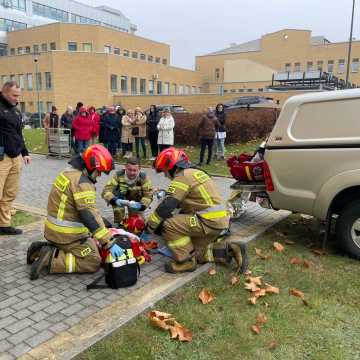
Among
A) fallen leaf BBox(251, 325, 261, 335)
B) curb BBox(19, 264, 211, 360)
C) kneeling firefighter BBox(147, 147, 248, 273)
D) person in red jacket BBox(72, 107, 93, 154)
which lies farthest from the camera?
person in red jacket BBox(72, 107, 93, 154)

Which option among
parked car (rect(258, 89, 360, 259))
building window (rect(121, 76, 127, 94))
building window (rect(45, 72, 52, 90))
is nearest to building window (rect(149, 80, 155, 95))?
building window (rect(121, 76, 127, 94))

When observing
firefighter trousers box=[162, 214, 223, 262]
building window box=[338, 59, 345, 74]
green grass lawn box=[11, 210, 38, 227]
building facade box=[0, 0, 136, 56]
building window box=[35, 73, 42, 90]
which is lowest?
green grass lawn box=[11, 210, 38, 227]

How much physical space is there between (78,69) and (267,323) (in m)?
44.8

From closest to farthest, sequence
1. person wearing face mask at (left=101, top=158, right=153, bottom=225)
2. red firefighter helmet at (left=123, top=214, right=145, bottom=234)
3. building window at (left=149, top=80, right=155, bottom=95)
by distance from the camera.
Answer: red firefighter helmet at (left=123, top=214, right=145, bottom=234), person wearing face mask at (left=101, top=158, right=153, bottom=225), building window at (left=149, top=80, right=155, bottom=95)

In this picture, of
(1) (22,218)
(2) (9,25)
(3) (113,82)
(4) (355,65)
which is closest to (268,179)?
(1) (22,218)

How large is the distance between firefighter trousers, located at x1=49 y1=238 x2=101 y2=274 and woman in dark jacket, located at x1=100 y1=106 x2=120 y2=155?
30.8 ft

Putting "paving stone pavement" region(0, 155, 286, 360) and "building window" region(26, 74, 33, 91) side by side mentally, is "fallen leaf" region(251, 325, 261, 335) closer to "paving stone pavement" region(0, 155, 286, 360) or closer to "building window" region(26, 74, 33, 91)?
"paving stone pavement" region(0, 155, 286, 360)

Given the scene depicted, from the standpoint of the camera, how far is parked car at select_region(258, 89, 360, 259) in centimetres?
504

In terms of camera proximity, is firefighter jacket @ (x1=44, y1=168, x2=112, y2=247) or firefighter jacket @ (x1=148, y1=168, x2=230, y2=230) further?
firefighter jacket @ (x1=148, y1=168, x2=230, y2=230)

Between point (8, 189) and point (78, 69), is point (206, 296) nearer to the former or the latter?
point (8, 189)

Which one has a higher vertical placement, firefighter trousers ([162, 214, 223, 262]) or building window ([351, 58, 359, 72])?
building window ([351, 58, 359, 72])

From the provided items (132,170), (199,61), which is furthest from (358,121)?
(199,61)

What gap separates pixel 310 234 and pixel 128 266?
10.8 ft

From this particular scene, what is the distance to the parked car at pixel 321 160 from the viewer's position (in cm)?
504
